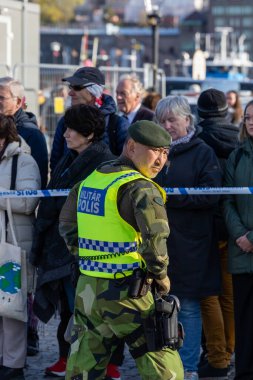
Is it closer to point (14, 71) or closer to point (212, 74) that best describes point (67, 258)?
point (14, 71)

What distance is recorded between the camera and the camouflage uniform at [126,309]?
4.66 metres

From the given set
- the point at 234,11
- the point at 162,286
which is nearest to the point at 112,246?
the point at 162,286

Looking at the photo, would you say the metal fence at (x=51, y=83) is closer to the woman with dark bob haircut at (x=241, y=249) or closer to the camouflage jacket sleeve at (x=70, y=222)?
the woman with dark bob haircut at (x=241, y=249)

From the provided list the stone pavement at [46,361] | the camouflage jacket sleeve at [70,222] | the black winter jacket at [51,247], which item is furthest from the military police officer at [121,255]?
the stone pavement at [46,361]

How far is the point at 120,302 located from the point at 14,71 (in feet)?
30.0

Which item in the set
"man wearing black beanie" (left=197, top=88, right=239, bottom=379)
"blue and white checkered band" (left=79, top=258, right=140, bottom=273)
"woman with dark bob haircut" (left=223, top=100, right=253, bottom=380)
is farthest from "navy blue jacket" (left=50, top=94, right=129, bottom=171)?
"blue and white checkered band" (left=79, top=258, right=140, bottom=273)

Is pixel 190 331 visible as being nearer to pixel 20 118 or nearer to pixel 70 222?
pixel 70 222

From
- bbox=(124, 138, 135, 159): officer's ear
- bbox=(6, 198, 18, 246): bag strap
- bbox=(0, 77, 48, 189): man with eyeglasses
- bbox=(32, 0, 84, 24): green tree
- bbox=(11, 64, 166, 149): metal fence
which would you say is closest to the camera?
bbox=(124, 138, 135, 159): officer's ear

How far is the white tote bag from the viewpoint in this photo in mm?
6129

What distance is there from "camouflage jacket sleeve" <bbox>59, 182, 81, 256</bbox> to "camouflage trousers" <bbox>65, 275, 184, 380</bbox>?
0.35 meters

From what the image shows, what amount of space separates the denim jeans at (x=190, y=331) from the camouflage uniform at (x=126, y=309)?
130 centimetres

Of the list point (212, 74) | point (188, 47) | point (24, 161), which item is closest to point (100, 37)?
point (188, 47)

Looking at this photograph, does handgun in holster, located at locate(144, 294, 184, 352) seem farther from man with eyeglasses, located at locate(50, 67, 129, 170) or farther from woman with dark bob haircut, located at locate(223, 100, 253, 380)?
man with eyeglasses, located at locate(50, 67, 129, 170)

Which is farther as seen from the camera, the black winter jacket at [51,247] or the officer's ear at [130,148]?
the black winter jacket at [51,247]
